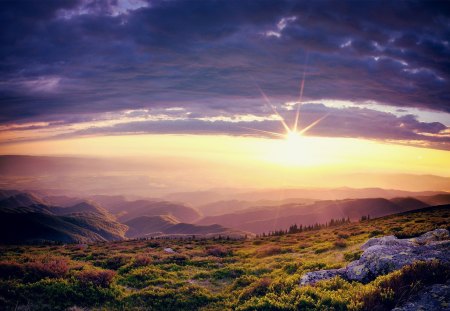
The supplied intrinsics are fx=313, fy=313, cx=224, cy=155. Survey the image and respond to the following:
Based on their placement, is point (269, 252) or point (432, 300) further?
point (269, 252)

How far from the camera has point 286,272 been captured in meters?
20.1

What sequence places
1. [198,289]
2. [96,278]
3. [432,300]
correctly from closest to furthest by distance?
1. [432,300]
2. [96,278]
3. [198,289]

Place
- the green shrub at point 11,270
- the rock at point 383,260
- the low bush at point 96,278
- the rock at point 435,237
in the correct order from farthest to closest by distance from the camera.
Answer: the rock at point 435,237, the green shrub at point 11,270, the low bush at point 96,278, the rock at point 383,260

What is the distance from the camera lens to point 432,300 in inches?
415

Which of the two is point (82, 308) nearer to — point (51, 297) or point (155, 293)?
point (51, 297)

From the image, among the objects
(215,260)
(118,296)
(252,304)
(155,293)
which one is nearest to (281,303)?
(252,304)

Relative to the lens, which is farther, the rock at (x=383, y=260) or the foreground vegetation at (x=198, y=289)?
the rock at (x=383, y=260)

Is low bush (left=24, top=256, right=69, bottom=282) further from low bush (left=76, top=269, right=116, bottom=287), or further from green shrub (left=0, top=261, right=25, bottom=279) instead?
low bush (left=76, top=269, right=116, bottom=287)

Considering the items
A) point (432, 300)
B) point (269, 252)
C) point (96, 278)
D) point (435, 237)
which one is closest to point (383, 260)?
point (432, 300)

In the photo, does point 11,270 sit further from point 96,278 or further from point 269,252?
point 269,252

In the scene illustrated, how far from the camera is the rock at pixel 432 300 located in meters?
10.2

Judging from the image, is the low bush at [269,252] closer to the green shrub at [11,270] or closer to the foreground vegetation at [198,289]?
the foreground vegetation at [198,289]

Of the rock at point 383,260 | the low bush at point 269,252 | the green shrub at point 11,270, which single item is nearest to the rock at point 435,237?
the rock at point 383,260

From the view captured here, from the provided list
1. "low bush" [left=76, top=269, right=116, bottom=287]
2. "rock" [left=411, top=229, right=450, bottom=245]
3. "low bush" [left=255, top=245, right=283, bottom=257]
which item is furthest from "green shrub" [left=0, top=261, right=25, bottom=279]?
"rock" [left=411, top=229, right=450, bottom=245]
